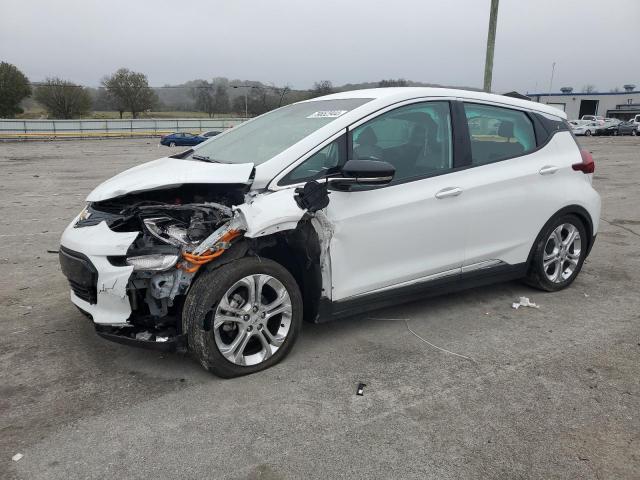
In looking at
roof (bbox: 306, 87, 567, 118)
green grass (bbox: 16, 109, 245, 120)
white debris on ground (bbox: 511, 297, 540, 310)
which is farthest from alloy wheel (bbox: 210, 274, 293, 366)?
green grass (bbox: 16, 109, 245, 120)

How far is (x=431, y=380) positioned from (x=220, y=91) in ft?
228

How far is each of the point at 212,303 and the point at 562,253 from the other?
3412 millimetres

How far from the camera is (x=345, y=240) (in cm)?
354

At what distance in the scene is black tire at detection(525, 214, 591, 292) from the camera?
4695mm

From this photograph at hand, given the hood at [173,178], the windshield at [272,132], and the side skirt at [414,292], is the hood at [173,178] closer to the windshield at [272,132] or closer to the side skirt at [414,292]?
the windshield at [272,132]

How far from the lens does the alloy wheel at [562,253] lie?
4.80 m

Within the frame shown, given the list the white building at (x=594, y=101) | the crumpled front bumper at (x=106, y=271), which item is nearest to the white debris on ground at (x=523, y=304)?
the crumpled front bumper at (x=106, y=271)

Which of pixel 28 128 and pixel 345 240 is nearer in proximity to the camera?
pixel 345 240

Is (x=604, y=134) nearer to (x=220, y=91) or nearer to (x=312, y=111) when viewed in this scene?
(x=220, y=91)

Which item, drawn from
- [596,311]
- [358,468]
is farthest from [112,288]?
[596,311]

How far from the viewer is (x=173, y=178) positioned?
11.3ft

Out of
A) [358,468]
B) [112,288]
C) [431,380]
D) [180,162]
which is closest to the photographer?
[358,468]

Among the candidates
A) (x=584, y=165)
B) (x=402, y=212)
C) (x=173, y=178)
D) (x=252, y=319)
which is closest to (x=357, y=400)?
(x=252, y=319)

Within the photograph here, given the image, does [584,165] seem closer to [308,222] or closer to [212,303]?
[308,222]
